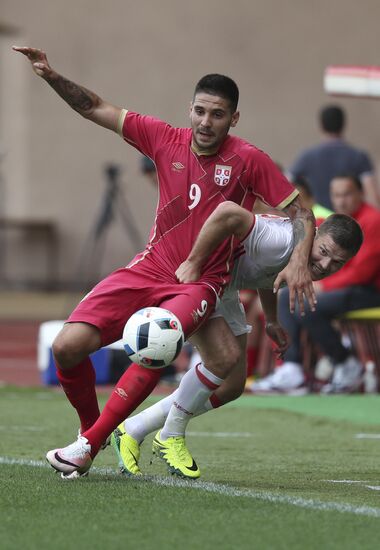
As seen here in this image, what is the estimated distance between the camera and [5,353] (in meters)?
16.8

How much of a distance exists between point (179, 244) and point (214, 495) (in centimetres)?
145

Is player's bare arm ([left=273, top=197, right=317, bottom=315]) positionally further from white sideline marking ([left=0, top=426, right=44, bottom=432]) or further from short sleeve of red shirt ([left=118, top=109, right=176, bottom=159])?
white sideline marking ([left=0, top=426, right=44, bottom=432])

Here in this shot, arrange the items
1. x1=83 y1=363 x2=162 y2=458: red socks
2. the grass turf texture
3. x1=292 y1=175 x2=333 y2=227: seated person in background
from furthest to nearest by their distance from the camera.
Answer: x1=292 y1=175 x2=333 y2=227: seated person in background → x1=83 y1=363 x2=162 y2=458: red socks → the grass turf texture

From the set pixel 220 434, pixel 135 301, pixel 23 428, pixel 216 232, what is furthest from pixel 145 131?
pixel 23 428

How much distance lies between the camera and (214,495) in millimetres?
6137

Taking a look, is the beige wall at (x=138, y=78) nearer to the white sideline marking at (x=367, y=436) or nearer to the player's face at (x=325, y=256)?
the white sideline marking at (x=367, y=436)

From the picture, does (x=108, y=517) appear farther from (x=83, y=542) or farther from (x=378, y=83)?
(x=378, y=83)

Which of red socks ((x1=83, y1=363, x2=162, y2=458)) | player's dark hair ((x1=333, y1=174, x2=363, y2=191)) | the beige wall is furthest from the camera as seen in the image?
the beige wall

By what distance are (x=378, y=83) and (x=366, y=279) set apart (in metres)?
2.72

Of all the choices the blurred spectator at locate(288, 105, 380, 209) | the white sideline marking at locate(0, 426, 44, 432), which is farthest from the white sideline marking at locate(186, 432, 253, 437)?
the blurred spectator at locate(288, 105, 380, 209)

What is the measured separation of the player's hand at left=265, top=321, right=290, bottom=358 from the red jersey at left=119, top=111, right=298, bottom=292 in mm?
603

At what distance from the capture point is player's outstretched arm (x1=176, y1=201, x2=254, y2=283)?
262 inches

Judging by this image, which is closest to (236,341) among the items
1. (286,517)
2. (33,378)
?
(286,517)

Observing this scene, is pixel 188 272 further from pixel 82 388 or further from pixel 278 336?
pixel 278 336
